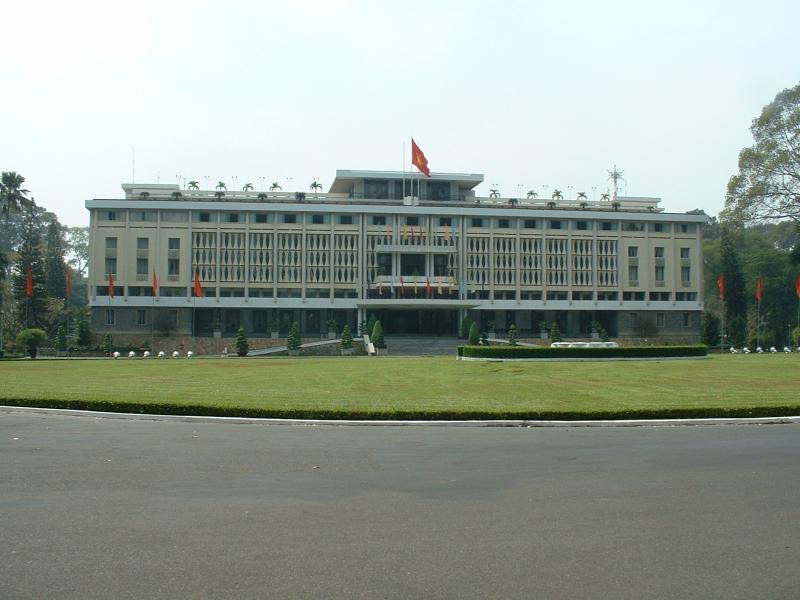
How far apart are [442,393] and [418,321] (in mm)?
62428

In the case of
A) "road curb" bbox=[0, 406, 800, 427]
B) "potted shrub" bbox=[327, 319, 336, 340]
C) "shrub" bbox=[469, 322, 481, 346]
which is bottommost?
"road curb" bbox=[0, 406, 800, 427]

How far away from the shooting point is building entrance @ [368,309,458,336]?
84250 mm

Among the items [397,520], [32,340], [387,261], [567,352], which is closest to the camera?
[397,520]

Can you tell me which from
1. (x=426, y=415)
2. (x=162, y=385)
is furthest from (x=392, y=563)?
(x=162, y=385)

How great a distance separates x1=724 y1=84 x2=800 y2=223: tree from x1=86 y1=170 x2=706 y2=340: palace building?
114ft

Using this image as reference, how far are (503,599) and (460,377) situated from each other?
78.3 ft

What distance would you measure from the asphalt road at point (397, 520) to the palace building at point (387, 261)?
67.9 meters

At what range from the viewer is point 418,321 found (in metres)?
85.2

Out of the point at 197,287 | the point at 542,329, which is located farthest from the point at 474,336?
the point at 197,287

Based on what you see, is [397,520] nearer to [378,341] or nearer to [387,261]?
[378,341]

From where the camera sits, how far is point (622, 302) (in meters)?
85.1

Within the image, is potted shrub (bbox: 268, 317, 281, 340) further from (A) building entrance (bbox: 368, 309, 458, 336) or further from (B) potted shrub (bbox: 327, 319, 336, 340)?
(A) building entrance (bbox: 368, 309, 458, 336)

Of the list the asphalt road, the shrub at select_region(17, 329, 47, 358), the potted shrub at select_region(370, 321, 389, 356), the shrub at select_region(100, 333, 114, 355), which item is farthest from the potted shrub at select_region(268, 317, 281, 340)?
the asphalt road

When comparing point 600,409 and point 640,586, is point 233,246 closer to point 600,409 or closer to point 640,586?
point 600,409
